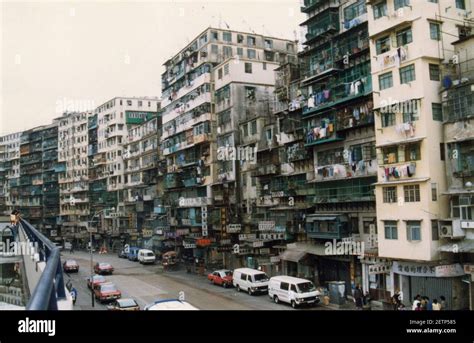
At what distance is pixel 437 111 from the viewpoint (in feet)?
47.7

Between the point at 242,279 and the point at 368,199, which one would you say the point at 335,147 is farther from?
the point at 242,279

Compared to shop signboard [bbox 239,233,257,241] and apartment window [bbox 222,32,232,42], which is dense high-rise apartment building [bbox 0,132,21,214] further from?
apartment window [bbox 222,32,232,42]

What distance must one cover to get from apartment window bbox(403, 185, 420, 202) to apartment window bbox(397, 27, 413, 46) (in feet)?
14.6

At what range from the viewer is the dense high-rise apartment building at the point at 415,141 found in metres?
14.3

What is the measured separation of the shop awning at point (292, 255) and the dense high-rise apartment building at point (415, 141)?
15.3 feet

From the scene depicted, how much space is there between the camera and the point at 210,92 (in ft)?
97.9

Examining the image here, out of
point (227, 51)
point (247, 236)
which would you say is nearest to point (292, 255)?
point (247, 236)

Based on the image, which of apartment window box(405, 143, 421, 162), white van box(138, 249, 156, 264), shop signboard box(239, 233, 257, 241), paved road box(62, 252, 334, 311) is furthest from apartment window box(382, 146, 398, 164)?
white van box(138, 249, 156, 264)

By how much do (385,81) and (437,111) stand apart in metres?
2.05

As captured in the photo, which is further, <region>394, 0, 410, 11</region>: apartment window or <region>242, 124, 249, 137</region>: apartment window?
<region>242, 124, 249, 137</region>: apartment window

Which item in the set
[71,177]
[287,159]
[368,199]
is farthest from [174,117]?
[368,199]

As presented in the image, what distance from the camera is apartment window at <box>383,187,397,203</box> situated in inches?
612

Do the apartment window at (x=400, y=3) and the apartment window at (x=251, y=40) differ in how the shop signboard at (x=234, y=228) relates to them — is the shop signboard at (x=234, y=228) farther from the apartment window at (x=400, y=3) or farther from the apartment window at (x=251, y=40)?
the apartment window at (x=400, y=3)
